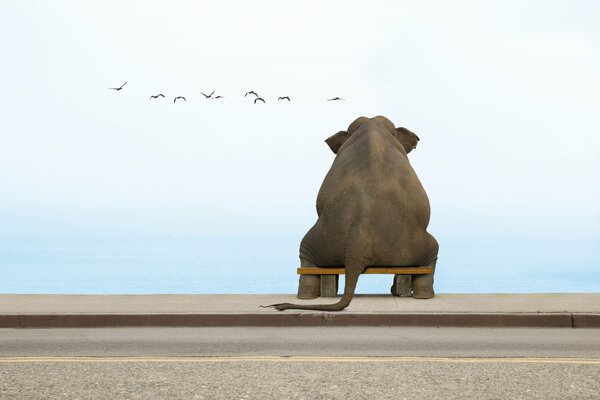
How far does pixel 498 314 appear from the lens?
36.9 ft

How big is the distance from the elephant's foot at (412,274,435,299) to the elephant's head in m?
2.91

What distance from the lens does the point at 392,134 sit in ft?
52.1

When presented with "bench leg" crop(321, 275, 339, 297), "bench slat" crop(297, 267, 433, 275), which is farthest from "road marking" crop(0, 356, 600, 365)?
"bench leg" crop(321, 275, 339, 297)

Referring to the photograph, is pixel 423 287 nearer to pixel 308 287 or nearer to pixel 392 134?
pixel 308 287

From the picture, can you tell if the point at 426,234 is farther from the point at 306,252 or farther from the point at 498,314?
the point at 498,314

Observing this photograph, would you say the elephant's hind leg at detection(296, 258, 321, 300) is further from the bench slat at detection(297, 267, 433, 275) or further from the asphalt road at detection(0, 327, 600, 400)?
the asphalt road at detection(0, 327, 600, 400)

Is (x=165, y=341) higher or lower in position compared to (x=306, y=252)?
lower

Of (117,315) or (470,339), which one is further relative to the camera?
(117,315)

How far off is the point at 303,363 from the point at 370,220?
6278 mm

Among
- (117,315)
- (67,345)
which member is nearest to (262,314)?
(117,315)

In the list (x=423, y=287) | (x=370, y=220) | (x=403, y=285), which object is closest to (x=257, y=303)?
(x=370, y=220)

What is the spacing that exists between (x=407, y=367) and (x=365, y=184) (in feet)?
22.3

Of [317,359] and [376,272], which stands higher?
[376,272]

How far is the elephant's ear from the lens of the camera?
16.1 meters
